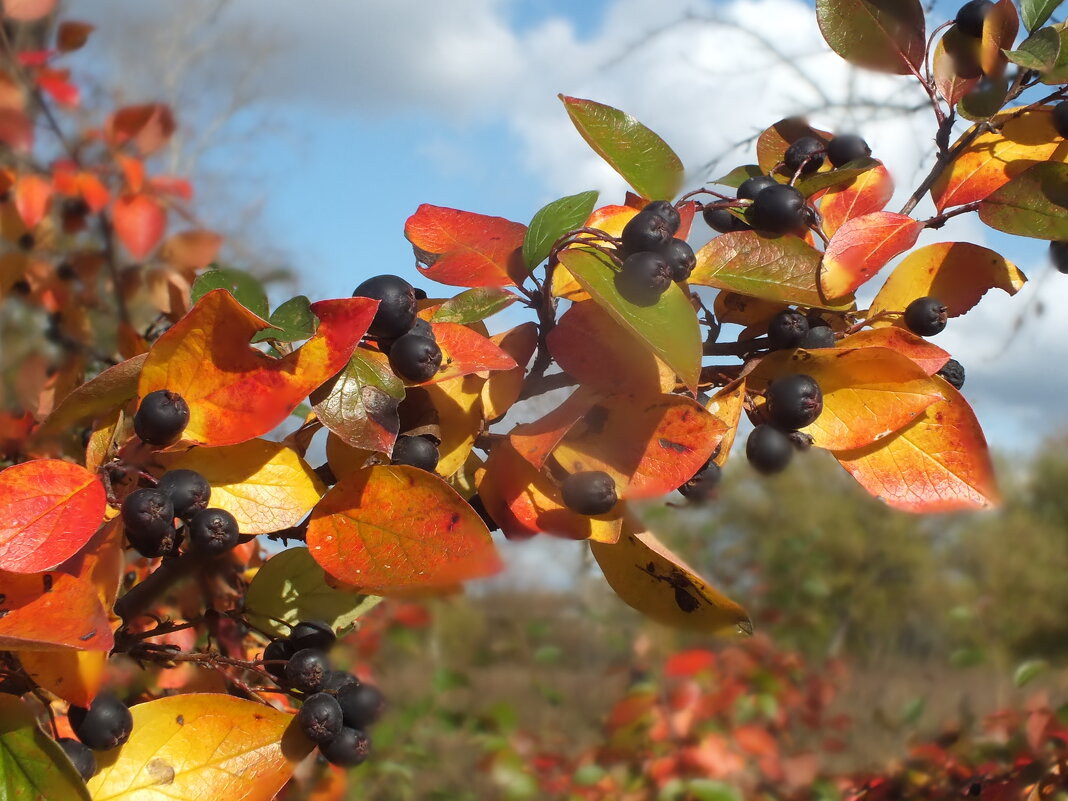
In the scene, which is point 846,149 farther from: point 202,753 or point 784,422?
point 202,753

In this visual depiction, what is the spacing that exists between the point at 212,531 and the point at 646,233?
0.25m

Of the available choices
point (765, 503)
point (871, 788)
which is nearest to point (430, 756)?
point (871, 788)

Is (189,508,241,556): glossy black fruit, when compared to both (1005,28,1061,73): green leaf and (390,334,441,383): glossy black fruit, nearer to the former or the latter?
(390,334,441,383): glossy black fruit

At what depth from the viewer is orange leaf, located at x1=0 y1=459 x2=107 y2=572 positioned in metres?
0.39

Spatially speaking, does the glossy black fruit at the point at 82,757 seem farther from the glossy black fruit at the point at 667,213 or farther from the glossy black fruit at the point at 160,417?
the glossy black fruit at the point at 667,213

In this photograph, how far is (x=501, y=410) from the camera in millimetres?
477

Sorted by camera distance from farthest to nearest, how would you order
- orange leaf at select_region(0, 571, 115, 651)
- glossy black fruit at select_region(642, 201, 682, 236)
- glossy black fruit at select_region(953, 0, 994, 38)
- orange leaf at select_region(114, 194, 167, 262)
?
orange leaf at select_region(114, 194, 167, 262), glossy black fruit at select_region(953, 0, 994, 38), glossy black fruit at select_region(642, 201, 682, 236), orange leaf at select_region(0, 571, 115, 651)

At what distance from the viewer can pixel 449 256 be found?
20.1 inches

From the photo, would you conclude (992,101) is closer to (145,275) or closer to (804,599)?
(145,275)

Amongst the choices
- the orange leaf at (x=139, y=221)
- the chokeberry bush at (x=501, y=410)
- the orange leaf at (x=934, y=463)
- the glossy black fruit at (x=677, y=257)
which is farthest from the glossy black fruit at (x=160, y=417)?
the orange leaf at (x=139, y=221)

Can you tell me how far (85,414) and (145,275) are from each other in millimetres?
759

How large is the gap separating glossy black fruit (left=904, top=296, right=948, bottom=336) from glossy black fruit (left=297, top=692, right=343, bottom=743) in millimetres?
385

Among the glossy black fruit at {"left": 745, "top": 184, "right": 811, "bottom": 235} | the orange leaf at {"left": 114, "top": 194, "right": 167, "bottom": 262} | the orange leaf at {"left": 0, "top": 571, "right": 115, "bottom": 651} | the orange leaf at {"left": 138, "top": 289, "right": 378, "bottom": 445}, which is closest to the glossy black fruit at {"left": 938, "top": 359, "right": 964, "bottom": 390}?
the glossy black fruit at {"left": 745, "top": 184, "right": 811, "bottom": 235}

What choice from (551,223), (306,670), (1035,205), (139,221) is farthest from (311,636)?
(139,221)
